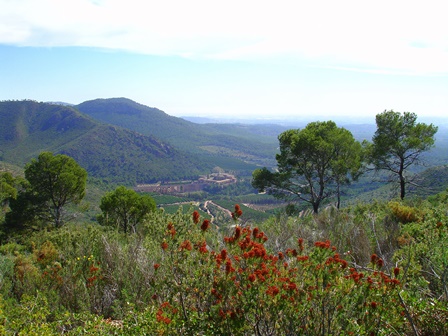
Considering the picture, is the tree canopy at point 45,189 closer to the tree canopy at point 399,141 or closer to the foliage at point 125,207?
the foliage at point 125,207

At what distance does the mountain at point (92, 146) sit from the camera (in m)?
105

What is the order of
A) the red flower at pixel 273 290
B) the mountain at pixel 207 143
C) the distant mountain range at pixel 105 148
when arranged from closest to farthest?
the red flower at pixel 273 290 < the distant mountain range at pixel 105 148 < the mountain at pixel 207 143

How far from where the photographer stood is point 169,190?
91.4 meters

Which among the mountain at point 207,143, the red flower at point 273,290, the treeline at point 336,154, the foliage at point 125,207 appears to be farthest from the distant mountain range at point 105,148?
the red flower at point 273,290

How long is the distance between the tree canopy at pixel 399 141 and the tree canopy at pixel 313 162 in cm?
91

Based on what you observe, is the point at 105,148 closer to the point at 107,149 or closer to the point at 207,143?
the point at 107,149

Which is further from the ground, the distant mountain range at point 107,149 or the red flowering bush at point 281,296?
the red flowering bush at point 281,296

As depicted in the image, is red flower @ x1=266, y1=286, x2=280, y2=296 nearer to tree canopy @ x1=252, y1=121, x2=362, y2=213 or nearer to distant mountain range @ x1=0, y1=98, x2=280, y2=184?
tree canopy @ x1=252, y1=121, x2=362, y2=213

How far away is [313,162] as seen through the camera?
13.5 metres

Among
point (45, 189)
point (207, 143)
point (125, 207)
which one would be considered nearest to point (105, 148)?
point (207, 143)

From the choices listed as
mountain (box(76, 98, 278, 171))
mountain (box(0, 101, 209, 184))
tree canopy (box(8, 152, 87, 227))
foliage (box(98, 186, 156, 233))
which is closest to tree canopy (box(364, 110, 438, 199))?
foliage (box(98, 186, 156, 233))

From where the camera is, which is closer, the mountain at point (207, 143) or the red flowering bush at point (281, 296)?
the red flowering bush at point (281, 296)

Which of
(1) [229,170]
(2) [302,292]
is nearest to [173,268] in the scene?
(2) [302,292]

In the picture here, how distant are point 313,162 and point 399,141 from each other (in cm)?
361
